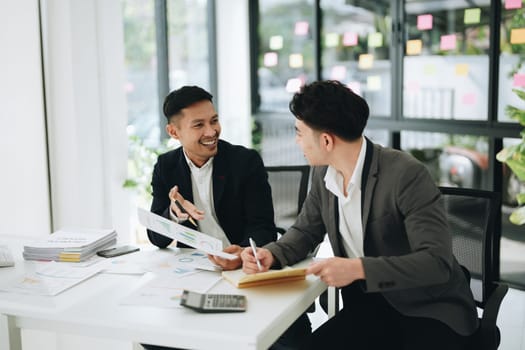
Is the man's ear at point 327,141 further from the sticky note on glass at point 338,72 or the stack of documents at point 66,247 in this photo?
the sticky note on glass at point 338,72

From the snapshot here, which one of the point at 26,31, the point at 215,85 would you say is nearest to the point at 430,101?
the point at 215,85

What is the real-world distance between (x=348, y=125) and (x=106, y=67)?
2.10 m

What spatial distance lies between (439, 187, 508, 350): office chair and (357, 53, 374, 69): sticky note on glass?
260 centimetres

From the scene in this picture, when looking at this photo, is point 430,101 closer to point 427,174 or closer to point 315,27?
point 315,27

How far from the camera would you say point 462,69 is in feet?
14.0

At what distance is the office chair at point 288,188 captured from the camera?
2.89 metres

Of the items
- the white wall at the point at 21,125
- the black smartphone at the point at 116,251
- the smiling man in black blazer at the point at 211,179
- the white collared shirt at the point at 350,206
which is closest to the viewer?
the white collared shirt at the point at 350,206

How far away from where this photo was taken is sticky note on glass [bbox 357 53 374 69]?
4.77 m

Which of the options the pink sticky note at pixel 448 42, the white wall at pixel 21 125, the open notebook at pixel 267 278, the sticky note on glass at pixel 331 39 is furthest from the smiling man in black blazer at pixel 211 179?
the sticky note on glass at pixel 331 39

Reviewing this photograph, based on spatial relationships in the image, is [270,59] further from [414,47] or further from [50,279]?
[50,279]

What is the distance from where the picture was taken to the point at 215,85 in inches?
219

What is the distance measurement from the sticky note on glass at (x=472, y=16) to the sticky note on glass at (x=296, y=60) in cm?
144

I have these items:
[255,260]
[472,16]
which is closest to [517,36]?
[472,16]

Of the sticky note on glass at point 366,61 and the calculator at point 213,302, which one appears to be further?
the sticky note on glass at point 366,61
